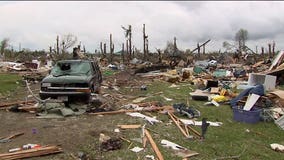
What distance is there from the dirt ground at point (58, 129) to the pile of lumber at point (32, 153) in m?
0.15

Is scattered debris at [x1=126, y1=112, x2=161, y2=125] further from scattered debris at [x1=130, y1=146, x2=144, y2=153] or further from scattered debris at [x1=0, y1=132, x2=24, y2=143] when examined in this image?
scattered debris at [x1=0, y1=132, x2=24, y2=143]

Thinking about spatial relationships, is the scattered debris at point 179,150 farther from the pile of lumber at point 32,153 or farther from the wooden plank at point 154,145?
the pile of lumber at point 32,153

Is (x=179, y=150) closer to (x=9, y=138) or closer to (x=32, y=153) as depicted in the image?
(x=32, y=153)

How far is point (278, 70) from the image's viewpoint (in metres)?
23.6

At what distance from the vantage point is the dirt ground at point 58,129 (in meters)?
8.42

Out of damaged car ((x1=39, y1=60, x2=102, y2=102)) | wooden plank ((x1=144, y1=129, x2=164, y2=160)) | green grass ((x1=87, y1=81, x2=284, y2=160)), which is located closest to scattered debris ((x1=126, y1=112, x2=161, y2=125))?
green grass ((x1=87, y1=81, x2=284, y2=160))

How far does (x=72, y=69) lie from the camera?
1427cm


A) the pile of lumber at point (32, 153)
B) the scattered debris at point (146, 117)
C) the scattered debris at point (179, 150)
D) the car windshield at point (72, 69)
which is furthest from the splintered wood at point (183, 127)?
the car windshield at point (72, 69)

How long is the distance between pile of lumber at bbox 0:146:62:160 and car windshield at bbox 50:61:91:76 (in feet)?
20.9

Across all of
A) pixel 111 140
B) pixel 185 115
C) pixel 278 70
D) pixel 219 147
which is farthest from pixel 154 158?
pixel 278 70

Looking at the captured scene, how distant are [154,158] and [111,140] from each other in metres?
1.35

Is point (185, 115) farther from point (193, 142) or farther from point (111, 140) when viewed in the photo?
point (111, 140)

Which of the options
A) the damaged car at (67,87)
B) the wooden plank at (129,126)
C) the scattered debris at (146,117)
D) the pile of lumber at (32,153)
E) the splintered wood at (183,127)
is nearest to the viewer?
the pile of lumber at (32,153)

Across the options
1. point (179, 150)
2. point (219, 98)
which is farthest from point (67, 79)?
point (219, 98)
